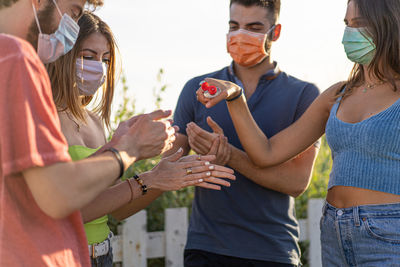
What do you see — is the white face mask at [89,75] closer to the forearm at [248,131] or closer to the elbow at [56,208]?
the forearm at [248,131]

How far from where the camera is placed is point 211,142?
3.01 metres

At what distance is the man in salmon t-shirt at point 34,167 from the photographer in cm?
146

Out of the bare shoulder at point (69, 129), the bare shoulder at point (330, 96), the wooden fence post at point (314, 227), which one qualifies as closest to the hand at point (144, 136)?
the bare shoulder at point (69, 129)

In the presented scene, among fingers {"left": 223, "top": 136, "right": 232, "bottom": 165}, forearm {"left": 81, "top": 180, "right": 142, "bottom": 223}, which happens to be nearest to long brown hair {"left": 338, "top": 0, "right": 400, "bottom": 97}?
fingers {"left": 223, "top": 136, "right": 232, "bottom": 165}

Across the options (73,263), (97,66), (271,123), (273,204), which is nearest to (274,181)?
(273,204)

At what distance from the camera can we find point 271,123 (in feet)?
10.5

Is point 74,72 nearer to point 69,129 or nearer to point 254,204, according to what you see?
point 69,129

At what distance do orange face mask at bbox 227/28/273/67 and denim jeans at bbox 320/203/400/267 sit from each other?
135cm

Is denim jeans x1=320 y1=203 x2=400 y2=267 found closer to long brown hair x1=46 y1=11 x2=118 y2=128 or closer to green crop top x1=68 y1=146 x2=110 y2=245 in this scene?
green crop top x1=68 y1=146 x2=110 y2=245

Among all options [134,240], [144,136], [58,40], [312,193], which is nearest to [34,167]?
Answer: [144,136]

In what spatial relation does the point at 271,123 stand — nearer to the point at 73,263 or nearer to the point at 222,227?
the point at 222,227

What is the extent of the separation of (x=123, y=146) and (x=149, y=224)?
2.77 meters

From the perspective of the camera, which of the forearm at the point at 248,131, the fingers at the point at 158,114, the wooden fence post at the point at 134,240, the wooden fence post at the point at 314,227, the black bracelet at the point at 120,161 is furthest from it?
the wooden fence post at the point at 314,227

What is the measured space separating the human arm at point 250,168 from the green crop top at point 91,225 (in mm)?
715
